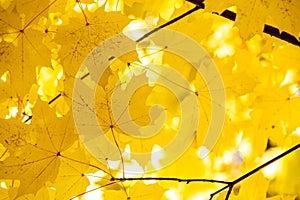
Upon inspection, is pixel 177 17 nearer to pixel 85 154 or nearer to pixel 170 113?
pixel 170 113

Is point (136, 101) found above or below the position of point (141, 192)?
above

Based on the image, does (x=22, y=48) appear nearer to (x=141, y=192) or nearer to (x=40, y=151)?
(x=40, y=151)

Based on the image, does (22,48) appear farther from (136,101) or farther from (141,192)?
(141,192)

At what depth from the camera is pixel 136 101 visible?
3.47ft

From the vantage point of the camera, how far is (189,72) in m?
1.36

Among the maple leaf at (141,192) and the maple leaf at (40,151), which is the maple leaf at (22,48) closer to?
the maple leaf at (40,151)

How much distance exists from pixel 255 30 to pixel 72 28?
387 mm

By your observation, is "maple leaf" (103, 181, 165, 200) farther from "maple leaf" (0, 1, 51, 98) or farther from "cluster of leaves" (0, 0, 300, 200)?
"maple leaf" (0, 1, 51, 98)

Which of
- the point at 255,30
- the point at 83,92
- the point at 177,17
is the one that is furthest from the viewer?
the point at 177,17

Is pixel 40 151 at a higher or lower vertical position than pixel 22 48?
lower

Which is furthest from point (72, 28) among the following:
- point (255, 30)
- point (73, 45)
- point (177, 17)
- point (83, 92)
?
point (255, 30)

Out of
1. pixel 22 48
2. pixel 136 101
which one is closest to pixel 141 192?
pixel 136 101

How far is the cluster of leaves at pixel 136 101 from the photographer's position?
1.04m

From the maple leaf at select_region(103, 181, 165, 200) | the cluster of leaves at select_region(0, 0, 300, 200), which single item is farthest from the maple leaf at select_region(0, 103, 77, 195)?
the maple leaf at select_region(103, 181, 165, 200)
